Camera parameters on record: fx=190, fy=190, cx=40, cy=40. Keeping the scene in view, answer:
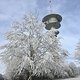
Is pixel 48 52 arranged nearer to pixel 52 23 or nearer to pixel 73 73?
pixel 73 73

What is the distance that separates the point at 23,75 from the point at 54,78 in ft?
23.1

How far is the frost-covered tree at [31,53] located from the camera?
31.9m

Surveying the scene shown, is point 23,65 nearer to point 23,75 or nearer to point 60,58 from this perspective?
point 23,75

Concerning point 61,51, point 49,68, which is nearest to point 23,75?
point 49,68

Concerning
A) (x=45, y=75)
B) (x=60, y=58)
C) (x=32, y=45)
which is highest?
(x=32, y=45)

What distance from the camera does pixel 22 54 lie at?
32.9m

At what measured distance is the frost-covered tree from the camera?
3194cm

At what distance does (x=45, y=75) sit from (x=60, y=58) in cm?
419

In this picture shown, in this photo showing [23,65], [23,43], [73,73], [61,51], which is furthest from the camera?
[73,73]

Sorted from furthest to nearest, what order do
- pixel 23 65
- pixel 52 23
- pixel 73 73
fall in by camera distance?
pixel 52 23 < pixel 73 73 < pixel 23 65

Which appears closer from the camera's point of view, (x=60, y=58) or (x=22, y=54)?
(x=22, y=54)

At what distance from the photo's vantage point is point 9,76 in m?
35.5

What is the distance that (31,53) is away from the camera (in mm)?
33375

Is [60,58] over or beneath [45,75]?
over
